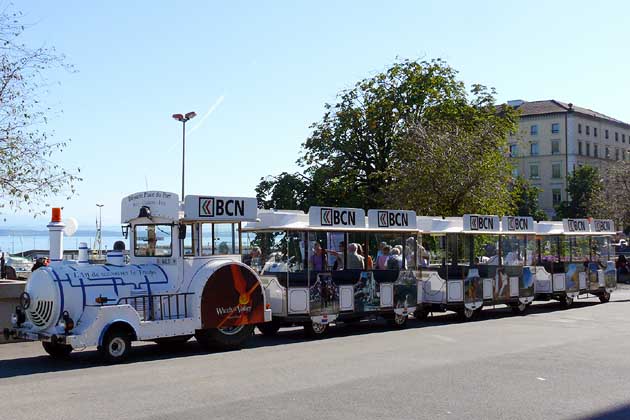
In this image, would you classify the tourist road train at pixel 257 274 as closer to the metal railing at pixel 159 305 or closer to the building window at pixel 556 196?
the metal railing at pixel 159 305

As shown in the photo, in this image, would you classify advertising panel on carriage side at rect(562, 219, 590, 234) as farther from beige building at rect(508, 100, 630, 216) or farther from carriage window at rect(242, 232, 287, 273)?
beige building at rect(508, 100, 630, 216)

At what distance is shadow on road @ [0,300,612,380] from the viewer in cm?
1189

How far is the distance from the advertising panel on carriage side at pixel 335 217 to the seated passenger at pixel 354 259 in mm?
504

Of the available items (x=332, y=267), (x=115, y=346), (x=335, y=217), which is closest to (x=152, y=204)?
(x=115, y=346)

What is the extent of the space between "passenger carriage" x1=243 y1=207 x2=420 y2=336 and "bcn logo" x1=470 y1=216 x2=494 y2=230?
2.63 m

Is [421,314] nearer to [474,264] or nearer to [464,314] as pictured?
[464,314]

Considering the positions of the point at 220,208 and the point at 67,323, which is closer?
the point at 67,323

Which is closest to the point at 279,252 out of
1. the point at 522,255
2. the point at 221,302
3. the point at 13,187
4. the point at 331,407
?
the point at 221,302

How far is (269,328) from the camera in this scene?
16.3 m

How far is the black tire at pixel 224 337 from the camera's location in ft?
45.0

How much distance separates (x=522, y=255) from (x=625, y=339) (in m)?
7.13

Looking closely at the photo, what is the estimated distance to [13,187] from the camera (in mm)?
17359

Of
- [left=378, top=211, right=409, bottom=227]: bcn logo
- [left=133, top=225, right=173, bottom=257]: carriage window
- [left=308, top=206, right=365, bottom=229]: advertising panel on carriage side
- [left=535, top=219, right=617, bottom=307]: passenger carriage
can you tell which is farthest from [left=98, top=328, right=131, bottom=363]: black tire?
[left=535, top=219, right=617, bottom=307]: passenger carriage

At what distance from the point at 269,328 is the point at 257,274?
1.46m
